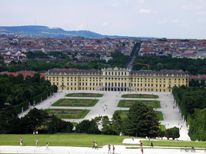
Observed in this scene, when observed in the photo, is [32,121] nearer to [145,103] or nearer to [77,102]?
[77,102]

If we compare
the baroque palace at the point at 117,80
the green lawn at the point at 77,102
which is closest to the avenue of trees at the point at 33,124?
the green lawn at the point at 77,102

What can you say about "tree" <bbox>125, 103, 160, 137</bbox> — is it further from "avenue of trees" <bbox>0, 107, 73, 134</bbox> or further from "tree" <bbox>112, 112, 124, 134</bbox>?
"avenue of trees" <bbox>0, 107, 73, 134</bbox>

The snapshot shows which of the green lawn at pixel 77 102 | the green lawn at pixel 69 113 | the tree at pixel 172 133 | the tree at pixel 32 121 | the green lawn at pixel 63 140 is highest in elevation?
the green lawn at pixel 63 140

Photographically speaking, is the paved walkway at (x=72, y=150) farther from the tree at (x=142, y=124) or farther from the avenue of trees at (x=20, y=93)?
the avenue of trees at (x=20, y=93)

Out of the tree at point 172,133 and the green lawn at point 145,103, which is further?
the green lawn at point 145,103

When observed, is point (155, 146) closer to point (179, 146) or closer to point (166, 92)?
point (179, 146)

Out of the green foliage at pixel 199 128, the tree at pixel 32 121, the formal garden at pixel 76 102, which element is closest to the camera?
the green foliage at pixel 199 128

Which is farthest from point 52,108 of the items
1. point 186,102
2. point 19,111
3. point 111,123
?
point 111,123

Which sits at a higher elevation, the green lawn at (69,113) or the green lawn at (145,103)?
the green lawn at (69,113)
